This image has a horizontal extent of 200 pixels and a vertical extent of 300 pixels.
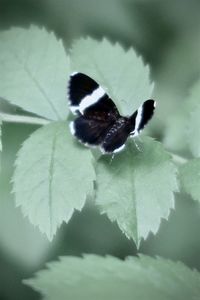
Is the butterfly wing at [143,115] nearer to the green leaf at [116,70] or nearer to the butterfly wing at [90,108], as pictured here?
the butterfly wing at [90,108]

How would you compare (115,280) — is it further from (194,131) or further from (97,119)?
(194,131)

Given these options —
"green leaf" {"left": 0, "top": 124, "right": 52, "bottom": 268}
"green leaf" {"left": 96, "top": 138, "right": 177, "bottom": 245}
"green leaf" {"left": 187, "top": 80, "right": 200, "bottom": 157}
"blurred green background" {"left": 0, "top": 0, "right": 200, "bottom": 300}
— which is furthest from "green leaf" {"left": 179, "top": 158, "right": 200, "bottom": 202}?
"green leaf" {"left": 0, "top": 124, "right": 52, "bottom": 268}

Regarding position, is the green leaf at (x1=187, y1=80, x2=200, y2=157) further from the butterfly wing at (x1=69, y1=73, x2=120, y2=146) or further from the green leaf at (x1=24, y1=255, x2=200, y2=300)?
the green leaf at (x1=24, y1=255, x2=200, y2=300)

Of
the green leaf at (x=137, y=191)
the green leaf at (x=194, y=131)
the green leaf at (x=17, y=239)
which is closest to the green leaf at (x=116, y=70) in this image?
the green leaf at (x=194, y=131)

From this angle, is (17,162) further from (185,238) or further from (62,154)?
(185,238)

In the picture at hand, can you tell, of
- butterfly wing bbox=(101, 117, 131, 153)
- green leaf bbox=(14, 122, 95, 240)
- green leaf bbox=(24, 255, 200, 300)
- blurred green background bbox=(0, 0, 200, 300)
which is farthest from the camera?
blurred green background bbox=(0, 0, 200, 300)

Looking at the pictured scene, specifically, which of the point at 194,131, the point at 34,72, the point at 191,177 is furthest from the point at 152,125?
the point at 191,177
